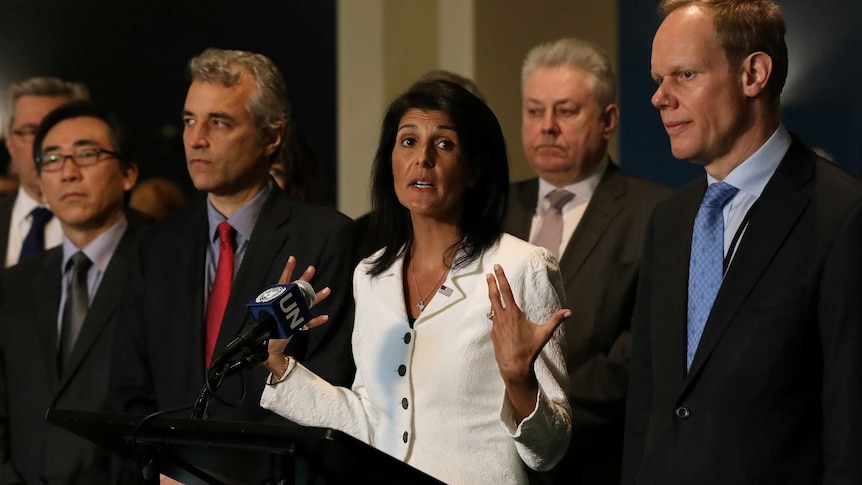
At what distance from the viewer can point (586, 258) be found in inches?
158

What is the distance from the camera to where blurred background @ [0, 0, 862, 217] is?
15.7ft

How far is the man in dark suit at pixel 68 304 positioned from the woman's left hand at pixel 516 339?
178 cm

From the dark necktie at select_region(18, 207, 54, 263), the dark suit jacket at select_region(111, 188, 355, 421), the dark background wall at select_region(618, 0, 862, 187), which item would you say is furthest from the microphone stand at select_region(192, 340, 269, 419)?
the dark necktie at select_region(18, 207, 54, 263)

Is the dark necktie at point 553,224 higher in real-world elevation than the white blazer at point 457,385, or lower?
higher

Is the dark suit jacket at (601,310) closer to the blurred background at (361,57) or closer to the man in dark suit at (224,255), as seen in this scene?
the man in dark suit at (224,255)

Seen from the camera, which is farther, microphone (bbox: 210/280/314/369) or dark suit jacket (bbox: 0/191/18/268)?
dark suit jacket (bbox: 0/191/18/268)

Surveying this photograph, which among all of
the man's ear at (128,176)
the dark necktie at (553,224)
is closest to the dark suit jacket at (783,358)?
the dark necktie at (553,224)

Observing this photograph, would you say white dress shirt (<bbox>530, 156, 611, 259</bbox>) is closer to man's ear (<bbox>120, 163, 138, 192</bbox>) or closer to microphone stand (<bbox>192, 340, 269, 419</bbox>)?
man's ear (<bbox>120, 163, 138, 192</bbox>)

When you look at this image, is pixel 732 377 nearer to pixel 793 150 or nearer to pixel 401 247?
pixel 793 150

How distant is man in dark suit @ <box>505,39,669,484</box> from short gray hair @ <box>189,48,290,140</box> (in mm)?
843

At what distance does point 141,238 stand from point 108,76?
3.46 metres

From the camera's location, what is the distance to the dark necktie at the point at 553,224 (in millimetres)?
4164

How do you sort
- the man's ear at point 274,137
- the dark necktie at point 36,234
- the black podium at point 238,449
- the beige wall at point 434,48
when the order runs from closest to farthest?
the black podium at point 238,449 < the man's ear at point 274,137 < the dark necktie at point 36,234 < the beige wall at point 434,48

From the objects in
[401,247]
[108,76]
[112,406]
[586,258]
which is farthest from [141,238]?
[108,76]
